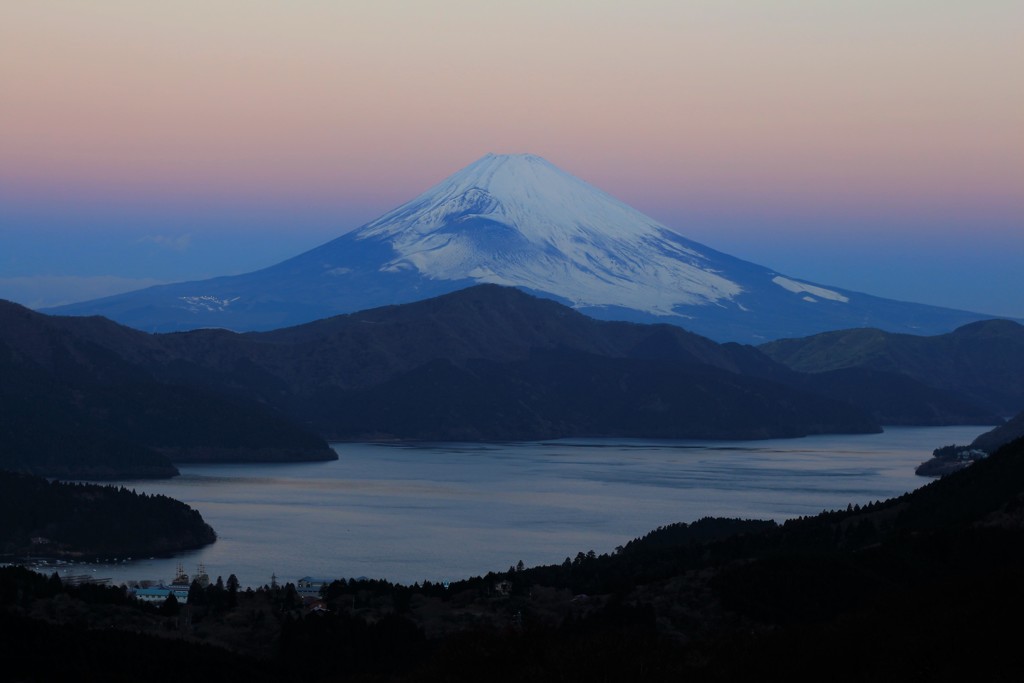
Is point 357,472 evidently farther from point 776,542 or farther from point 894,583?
point 894,583

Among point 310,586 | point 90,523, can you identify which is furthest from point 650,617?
point 90,523

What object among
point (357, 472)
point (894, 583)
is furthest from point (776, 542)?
point (357, 472)

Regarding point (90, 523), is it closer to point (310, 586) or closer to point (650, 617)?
point (310, 586)

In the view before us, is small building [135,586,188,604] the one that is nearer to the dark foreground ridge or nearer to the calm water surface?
the calm water surface

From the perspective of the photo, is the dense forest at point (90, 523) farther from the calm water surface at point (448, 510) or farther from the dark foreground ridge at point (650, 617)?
the dark foreground ridge at point (650, 617)

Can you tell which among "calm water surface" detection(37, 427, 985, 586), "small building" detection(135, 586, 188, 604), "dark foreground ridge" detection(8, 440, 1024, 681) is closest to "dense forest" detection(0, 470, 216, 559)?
"calm water surface" detection(37, 427, 985, 586)

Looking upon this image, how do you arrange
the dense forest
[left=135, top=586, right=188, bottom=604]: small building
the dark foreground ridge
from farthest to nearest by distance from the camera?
the dense forest, [left=135, top=586, right=188, bottom=604]: small building, the dark foreground ridge
